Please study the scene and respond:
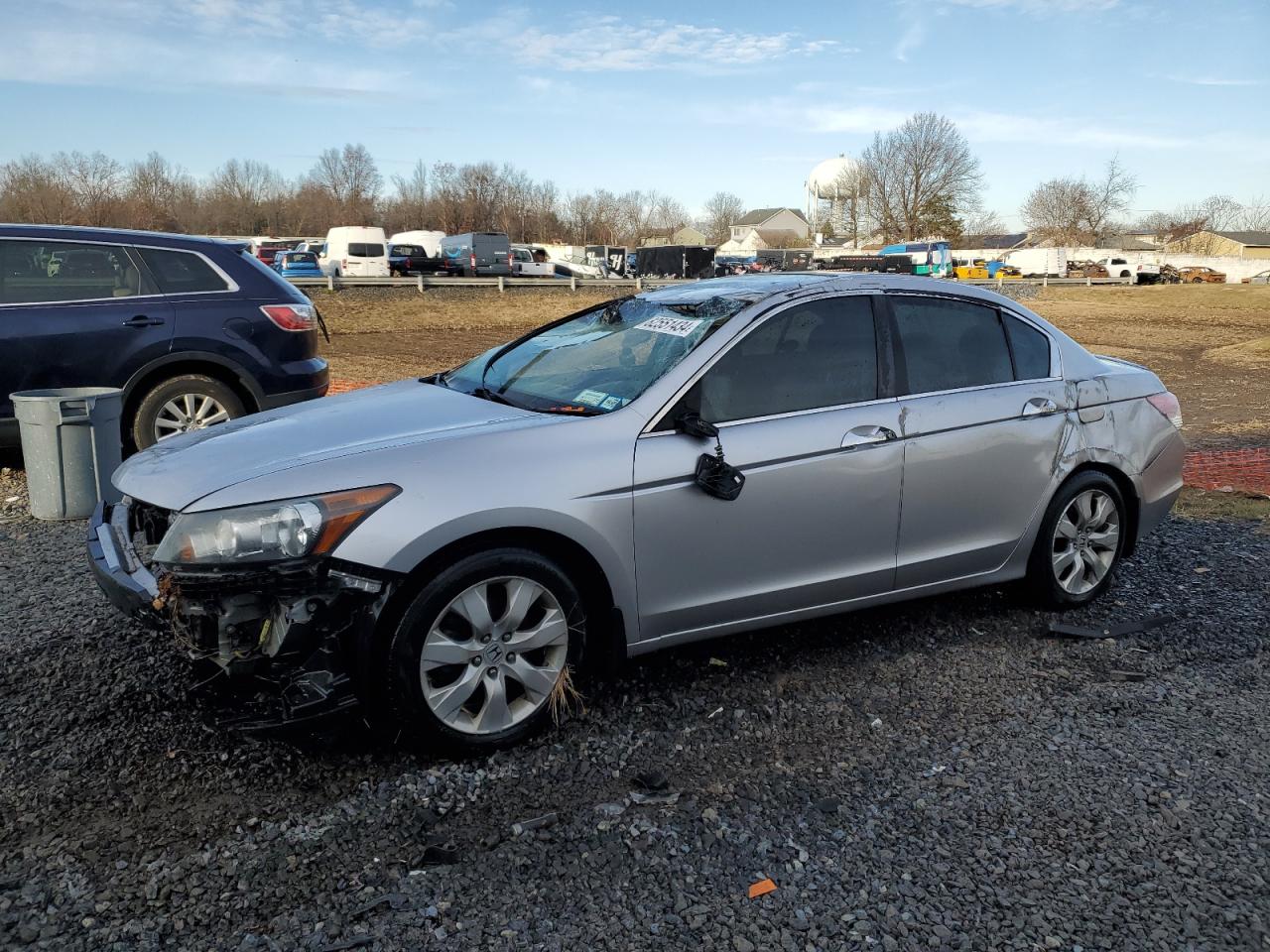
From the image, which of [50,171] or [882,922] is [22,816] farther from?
[50,171]

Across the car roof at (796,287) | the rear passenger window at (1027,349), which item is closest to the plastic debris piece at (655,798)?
the car roof at (796,287)

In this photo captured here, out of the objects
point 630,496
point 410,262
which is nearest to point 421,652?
point 630,496

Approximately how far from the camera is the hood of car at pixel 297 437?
136 inches

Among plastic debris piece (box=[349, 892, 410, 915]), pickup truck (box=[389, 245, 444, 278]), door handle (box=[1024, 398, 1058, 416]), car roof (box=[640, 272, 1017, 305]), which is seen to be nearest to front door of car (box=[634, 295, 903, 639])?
car roof (box=[640, 272, 1017, 305])

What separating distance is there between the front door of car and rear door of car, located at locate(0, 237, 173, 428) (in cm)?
489

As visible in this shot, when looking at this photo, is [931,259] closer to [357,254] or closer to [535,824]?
[357,254]

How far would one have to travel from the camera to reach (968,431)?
445 cm

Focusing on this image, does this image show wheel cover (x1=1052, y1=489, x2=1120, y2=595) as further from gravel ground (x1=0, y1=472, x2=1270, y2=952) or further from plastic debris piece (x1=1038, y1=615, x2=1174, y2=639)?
gravel ground (x1=0, y1=472, x2=1270, y2=952)

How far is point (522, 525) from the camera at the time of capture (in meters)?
3.42

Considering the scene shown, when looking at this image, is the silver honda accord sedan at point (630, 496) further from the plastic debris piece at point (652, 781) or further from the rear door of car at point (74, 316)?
the rear door of car at point (74, 316)

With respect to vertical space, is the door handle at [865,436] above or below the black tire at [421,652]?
above

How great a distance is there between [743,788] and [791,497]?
115cm

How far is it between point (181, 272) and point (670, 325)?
464 centimetres

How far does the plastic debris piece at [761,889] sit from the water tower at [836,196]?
103 metres
